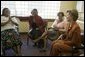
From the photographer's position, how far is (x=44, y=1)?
6.40 metres

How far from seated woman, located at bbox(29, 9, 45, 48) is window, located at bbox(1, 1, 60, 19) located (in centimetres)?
147

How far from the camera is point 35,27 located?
487 cm

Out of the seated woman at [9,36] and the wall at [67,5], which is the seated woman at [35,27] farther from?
the wall at [67,5]

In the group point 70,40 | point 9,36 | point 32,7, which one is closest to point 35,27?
point 9,36

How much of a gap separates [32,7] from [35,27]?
63.5 inches

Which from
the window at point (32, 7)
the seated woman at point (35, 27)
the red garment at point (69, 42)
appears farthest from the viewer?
the window at point (32, 7)

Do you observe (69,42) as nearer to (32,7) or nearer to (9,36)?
(9,36)

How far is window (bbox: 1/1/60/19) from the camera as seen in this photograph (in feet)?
20.4

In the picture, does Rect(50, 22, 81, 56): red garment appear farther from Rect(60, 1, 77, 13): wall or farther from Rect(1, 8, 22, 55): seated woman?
Rect(60, 1, 77, 13): wall

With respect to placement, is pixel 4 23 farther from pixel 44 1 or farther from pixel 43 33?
pixel 44 1

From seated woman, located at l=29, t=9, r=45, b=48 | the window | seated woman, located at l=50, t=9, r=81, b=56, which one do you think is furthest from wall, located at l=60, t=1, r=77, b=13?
seated woman, located at l=50, t=9, r=81, b=56

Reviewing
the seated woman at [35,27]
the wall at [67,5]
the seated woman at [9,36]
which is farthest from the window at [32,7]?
the seated woman at [9,36]

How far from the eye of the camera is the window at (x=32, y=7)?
6.23 m

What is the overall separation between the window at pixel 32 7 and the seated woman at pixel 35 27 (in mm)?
1467
